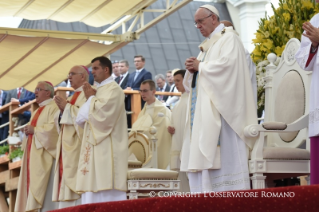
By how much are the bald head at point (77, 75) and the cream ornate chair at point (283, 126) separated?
2.69m

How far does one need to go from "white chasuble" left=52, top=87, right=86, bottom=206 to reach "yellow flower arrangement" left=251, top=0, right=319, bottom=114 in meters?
2.31

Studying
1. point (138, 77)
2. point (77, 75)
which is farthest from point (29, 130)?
point (138, 77)

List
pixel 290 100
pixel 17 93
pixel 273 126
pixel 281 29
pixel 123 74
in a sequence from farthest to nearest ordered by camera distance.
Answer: pixel 17 93 < pixel 123 74 < pixel 281 29 < pixel 290 100 < pixel 273 126

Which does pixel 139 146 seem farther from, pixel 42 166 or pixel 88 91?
pixel 88 91

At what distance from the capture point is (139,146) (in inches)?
321

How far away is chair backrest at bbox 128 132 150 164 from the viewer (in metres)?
8.05

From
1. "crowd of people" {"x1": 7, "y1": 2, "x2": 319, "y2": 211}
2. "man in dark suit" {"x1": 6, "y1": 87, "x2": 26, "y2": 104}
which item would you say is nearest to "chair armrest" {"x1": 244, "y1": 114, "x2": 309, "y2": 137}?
"crowd of people" {"x1": 7, "y1": 2, "x2": 319, "y2": 211}

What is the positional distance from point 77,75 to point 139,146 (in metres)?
1.43

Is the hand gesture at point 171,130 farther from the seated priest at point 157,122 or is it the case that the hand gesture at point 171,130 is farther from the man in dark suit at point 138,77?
the man in dark suit at point 138,77

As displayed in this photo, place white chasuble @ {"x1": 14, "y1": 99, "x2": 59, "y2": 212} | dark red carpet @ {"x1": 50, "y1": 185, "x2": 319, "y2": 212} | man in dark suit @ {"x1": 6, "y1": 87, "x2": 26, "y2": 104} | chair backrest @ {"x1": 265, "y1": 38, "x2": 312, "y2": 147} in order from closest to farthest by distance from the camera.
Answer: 1. dark red carpet @ {"x1": 50, "y1": 185, "x2": 319, "y2": 212}
2. chair backrest @ {"x1": 265, "y1": 38, "x2": 312, "y2": 147}
3. white chasuble @ {"x1": 14, "y1": 99, "x2": 59, "y2": 212}
4. man in dark suit @ {"x1": 6, "y1": 87, "x2": 26, "y2": 104}

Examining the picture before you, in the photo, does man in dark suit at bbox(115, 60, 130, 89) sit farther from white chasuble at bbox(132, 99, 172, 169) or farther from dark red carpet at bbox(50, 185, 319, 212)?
dark red carpet at bbox(50, 185, 319, 212)

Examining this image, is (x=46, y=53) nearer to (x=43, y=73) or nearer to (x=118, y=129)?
(x=43, y=73)

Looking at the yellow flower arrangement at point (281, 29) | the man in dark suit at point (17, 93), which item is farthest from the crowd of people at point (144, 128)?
the man in dark suit at point (17, 93)

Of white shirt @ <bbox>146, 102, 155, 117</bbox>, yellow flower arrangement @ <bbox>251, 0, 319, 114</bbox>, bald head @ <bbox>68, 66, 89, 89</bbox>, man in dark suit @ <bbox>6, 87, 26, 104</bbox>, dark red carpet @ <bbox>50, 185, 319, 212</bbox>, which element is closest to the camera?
dark red carpet @ <bbox>50, 185, 319, 212</bbox>
